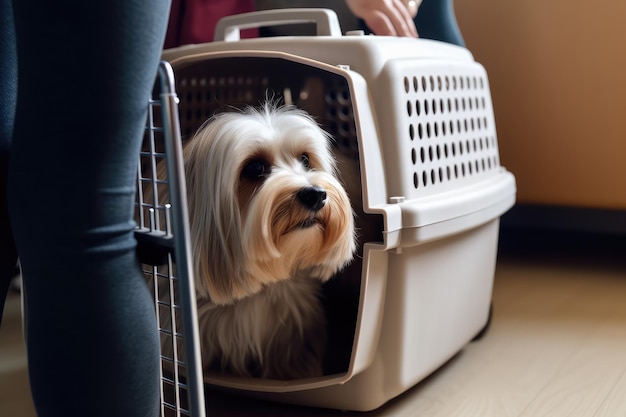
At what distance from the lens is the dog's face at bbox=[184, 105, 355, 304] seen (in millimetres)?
1029

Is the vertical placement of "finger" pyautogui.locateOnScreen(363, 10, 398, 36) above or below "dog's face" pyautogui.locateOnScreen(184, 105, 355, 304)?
above

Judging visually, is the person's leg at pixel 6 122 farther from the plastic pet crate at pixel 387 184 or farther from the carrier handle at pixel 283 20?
the carrier handle at pixel 283 20

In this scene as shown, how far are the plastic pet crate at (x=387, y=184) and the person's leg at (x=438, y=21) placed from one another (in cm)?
18

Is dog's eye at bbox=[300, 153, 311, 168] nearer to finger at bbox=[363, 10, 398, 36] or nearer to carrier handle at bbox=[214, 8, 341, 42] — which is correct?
carrier handle at bbox=[214, 8, 341, 42]

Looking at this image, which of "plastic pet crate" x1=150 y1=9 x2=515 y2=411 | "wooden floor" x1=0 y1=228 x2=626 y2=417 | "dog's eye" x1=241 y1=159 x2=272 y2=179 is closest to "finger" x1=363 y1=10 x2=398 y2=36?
"plastic pet crate" x1=150 y1=9 x2=515 y2=411

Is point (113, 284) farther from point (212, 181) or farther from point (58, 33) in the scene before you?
point (212, 181)

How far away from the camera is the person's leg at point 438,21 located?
1503 millimetres

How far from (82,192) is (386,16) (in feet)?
2.67

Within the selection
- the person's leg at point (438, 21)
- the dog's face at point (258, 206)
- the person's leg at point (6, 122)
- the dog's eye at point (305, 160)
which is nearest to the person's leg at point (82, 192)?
the person's leg at point (6, 122)

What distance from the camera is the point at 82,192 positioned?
639mm

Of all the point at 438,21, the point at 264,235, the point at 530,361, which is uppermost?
the point at 438,21

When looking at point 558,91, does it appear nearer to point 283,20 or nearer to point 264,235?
point 283,20

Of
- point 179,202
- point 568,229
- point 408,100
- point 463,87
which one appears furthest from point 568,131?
point 179,202

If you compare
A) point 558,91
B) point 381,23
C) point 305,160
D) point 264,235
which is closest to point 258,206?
point 264,235
